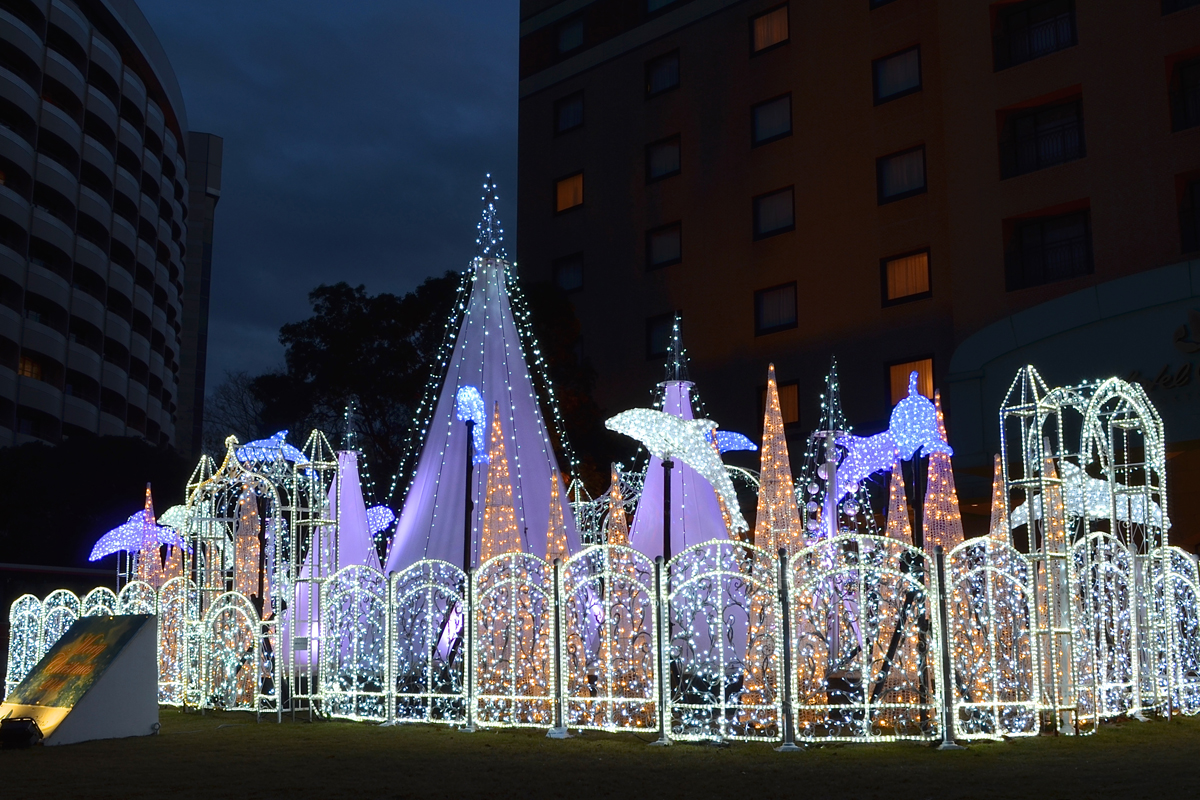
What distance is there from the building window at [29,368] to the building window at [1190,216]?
39.9 meters

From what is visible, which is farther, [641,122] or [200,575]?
[641,122]

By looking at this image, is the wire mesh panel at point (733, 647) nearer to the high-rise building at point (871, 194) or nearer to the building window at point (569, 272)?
the high-rise building at point (871, 194)

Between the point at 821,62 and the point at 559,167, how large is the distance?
827 cm

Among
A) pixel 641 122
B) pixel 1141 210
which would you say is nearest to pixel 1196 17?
pixel 1141 210

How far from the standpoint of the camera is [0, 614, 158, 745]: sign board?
40.5 feet

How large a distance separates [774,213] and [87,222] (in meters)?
32.7

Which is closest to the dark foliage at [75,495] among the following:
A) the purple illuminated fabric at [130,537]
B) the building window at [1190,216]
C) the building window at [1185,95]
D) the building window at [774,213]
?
the purple illuminated fabric at [130,537]

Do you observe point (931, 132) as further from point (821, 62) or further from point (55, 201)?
point (55, 201)

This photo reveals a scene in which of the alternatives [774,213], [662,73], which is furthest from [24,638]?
[662,73]

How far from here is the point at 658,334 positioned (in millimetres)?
31250

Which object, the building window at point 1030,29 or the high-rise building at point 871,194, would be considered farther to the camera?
the building window at point 1030,29

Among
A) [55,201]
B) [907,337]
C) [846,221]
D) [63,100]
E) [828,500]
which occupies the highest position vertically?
[63,100]

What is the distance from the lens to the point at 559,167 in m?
34.1

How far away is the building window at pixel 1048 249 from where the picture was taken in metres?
24.1
